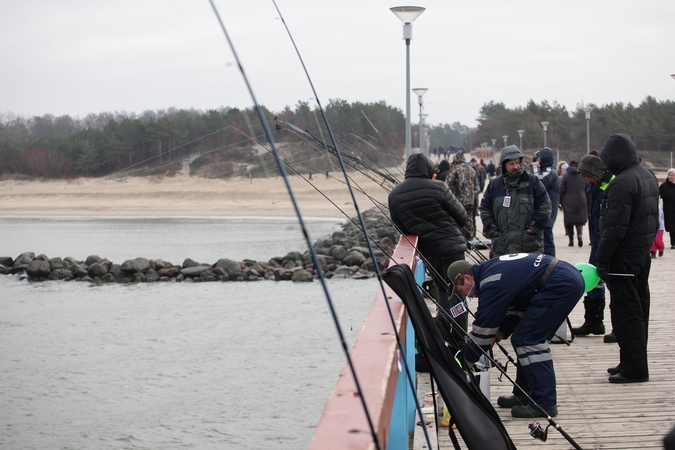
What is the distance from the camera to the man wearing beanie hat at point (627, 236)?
17.5 ft

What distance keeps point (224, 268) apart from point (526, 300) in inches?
776

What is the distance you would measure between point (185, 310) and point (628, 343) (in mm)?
14375

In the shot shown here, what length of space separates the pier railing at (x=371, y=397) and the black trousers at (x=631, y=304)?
2.79 m

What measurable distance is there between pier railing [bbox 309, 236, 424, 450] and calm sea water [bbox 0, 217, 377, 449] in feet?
8.42

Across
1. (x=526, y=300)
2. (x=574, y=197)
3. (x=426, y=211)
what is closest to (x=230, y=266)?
(x=574, y=197)

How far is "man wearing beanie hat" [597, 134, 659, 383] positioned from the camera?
5336 mm

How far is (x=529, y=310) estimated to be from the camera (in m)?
4.65

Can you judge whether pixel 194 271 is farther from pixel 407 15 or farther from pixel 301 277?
pixel 407 15

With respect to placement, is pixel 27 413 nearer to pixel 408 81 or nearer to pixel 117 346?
pixel 117 346

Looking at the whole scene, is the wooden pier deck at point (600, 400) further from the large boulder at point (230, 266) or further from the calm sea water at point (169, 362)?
the large boulder at point (230, 266)

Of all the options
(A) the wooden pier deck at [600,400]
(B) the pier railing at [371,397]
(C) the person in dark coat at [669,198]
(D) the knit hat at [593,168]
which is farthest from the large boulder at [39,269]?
(B) the pier railing at [371,397]

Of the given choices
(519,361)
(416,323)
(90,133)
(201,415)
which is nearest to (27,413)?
(201,415)

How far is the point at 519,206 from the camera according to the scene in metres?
6.80

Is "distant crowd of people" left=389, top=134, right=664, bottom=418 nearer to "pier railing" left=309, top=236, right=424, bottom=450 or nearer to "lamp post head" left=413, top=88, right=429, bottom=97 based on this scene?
"pier railing" left=309, top=236, right=424, bottom=450
